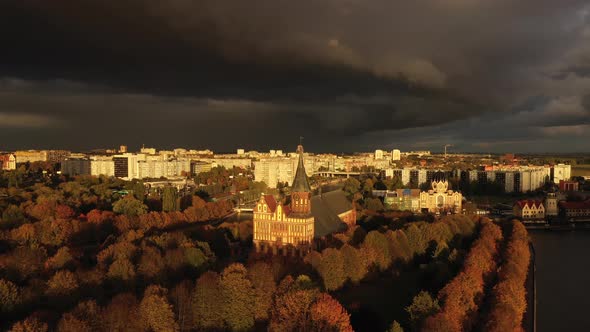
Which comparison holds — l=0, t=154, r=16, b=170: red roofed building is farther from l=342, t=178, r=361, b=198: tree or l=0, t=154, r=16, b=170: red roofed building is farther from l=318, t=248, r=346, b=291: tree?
l=318, t=248, r=346, b=291: tree

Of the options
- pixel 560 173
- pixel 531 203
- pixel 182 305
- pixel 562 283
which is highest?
pixel 560 173

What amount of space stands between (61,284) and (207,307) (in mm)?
4585

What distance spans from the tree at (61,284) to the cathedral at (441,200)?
1223 inches

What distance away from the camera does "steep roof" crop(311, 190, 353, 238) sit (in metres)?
25.1

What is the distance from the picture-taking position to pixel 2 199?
34.7 metres

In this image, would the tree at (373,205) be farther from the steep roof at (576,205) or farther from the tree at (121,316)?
the tree at (121,316)

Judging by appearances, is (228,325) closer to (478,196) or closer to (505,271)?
(505,271)

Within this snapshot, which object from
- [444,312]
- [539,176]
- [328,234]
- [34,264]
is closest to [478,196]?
[539,176]

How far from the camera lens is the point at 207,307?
1455cm

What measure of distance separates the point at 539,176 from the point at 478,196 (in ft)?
33.6

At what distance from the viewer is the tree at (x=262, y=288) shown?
1488 centimetres

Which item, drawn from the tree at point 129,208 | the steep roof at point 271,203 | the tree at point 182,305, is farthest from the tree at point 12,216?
the tree at point 182,305

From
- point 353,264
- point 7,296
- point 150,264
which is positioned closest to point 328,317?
point 353,264

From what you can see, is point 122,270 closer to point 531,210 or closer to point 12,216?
point 12,216
